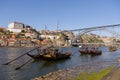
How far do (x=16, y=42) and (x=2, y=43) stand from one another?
9.95 meters

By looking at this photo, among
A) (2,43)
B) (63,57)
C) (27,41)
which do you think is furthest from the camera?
(27,41)

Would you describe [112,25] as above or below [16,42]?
above

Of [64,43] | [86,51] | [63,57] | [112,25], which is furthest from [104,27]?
[64,43]

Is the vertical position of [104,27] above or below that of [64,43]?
above

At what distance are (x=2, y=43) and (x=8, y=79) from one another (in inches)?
5478

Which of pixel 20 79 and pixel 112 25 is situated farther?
pixel 112 25

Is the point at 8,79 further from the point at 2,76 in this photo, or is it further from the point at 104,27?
the point at 104,27

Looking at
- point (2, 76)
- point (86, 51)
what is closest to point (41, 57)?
point (2, 76)

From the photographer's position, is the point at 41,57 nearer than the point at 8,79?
No

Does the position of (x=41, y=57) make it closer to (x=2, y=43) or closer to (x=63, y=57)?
(x=63, y=57)

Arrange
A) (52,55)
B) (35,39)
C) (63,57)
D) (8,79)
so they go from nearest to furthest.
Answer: (8,79) → (52,55) → (63,57) → (35,39)

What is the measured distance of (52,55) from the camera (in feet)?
161

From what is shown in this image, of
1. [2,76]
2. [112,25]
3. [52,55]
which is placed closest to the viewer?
[2,76]

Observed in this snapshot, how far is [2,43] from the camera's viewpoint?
16075cm
